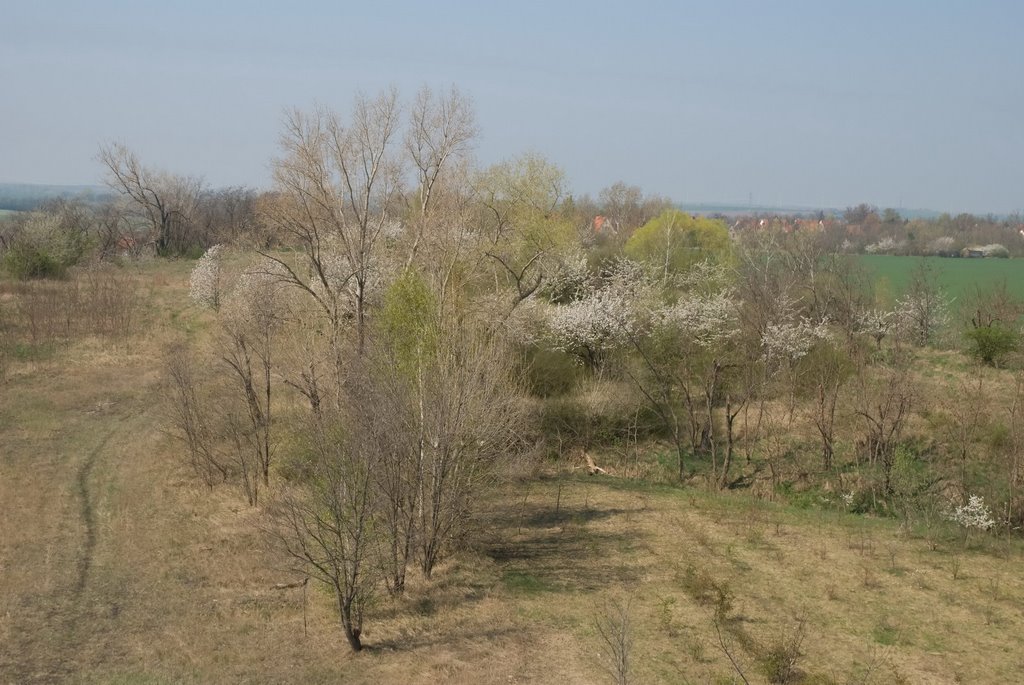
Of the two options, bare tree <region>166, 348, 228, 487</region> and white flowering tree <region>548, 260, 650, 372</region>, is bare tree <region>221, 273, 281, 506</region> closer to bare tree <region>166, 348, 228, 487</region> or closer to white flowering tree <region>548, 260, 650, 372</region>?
bare tree <region>166, 348, 228, 487</region>

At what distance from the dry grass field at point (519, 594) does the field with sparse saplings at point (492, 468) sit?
0.25ft

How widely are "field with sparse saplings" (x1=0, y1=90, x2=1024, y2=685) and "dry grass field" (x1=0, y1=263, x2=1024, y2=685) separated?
0.08 meters

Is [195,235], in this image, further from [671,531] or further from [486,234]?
[671,531]

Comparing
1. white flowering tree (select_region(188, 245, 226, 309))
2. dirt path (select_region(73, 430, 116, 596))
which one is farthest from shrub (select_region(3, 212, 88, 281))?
dirt path (select_region(73, 430, 116, 596))

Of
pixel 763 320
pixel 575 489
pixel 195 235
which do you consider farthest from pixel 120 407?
pixel 195 235

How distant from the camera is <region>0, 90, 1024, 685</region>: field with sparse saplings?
504 inches

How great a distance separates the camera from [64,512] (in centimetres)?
1817

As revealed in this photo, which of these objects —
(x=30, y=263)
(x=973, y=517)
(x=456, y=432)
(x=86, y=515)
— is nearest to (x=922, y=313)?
(x=973, y=517)

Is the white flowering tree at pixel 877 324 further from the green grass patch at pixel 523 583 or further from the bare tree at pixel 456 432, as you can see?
the bare tree at pixel 456 432

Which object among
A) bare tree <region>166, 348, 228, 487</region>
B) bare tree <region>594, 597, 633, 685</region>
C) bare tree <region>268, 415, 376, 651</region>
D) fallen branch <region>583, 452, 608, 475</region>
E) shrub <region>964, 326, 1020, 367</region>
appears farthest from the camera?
shrub <region>964, 326, 1020, 367</region>

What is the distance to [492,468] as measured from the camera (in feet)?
52.4

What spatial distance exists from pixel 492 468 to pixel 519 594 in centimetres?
233

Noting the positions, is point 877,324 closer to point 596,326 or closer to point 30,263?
point 596,326

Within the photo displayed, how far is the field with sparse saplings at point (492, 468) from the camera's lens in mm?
12797
